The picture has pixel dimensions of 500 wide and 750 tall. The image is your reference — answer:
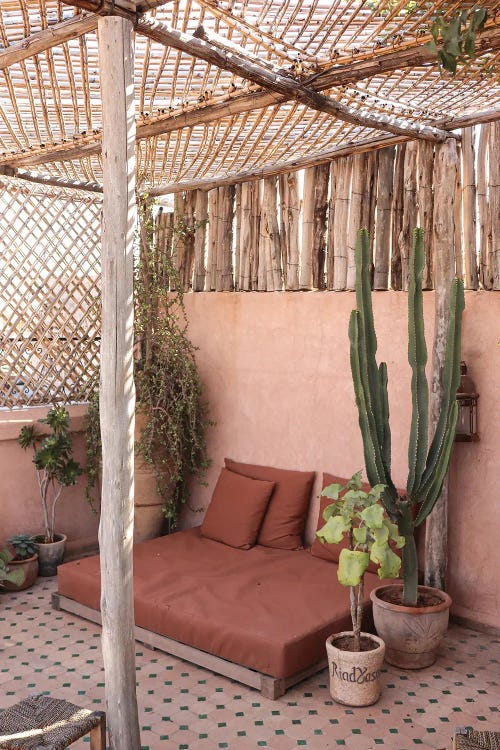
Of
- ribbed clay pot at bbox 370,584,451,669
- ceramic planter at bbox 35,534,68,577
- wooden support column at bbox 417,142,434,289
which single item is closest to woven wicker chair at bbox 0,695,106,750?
ribbed clay pot at bbox 370,584,451,669

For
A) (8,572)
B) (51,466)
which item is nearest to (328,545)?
(51,466)

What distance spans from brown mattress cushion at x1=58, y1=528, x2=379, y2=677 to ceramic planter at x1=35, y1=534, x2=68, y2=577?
23.1 inches

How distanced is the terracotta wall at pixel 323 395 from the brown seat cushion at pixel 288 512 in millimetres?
102

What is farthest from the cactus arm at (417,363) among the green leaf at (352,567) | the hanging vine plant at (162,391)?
the hanging vine plant at (162,391)

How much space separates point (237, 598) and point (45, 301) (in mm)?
2479

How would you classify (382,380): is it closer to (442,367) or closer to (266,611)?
(442,367)

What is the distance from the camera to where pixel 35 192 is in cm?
509

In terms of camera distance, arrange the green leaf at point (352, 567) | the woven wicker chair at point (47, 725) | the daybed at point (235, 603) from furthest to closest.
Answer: the daybed at point (235, 603), the green leaf at point (352, 567), the woven wicker chair at point (47, 725)

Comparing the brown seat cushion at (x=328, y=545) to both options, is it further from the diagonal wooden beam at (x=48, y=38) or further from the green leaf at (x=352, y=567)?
the diagonal wooden beam at (x=48, y=38)

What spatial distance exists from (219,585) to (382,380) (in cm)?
136

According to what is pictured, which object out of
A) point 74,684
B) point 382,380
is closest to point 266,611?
point 74,684

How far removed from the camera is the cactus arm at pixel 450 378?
3494mm

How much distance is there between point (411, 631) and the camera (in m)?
3.48

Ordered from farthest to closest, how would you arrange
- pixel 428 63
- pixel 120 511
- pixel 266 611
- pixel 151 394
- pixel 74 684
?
pixel 151 394, pixel 266 611, pixel 74 684, pixel 428 63, pixel 120 511
